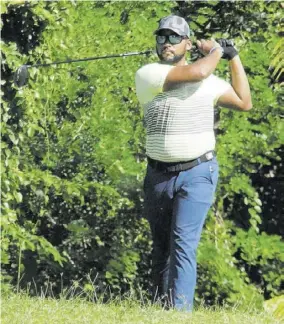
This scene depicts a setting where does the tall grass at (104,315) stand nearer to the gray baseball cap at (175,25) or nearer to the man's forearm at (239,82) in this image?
the man's forearm at (239,82)

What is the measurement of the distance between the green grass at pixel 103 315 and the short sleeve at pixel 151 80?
1217 millimetres

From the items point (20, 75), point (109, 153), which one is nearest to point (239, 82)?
point (20, 75)

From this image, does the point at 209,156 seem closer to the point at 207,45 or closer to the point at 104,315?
the point at 207,45

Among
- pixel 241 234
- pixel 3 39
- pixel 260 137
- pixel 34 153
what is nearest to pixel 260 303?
pixel 241 234

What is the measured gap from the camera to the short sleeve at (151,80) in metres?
6.08

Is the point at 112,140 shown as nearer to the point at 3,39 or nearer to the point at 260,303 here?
the point at 3,39

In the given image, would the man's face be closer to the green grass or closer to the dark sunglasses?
the dark sunglasses

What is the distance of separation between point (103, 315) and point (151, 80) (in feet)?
4.71

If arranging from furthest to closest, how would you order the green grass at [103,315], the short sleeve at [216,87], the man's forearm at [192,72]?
1. the short sleeve at [216,87]
2. the man's forearm at [192,72]
3. the green grass at [103,315]

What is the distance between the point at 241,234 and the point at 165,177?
3173mm

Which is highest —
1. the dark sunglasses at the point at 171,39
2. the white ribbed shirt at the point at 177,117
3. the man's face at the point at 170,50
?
the dark sunglasses at the point at 171,39

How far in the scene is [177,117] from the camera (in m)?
6.07

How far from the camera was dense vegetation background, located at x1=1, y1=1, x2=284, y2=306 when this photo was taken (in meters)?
8.24

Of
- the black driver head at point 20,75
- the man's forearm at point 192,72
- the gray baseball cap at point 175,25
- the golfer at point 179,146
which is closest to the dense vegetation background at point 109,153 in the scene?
the black driver head at point 20,75
